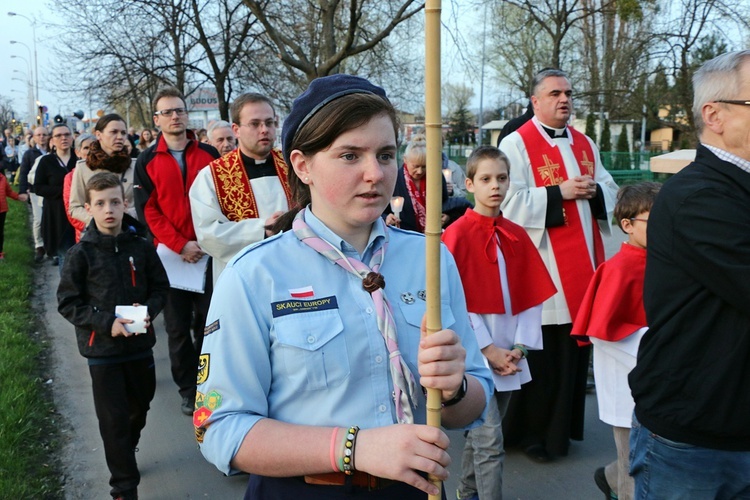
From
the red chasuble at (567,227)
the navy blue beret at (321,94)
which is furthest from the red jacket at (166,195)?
the navy blue beret at (321,94)

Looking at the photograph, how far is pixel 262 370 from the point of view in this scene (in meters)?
1.87

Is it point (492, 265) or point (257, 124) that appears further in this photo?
point (257, 124)

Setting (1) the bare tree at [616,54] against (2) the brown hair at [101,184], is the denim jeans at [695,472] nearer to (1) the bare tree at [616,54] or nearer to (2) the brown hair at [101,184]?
(2) the brown hair at [101,184]

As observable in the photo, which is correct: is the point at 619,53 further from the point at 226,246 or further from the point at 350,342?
the point at 350,342

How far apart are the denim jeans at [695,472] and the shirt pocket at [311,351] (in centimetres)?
128

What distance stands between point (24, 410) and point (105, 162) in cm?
233

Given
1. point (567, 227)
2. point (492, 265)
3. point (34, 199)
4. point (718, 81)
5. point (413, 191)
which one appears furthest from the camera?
point (34, 199)

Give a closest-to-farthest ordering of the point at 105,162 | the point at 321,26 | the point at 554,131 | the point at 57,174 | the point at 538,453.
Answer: the point at 538,453, the point at 554,131, the point at 105,162, the point at 57,174, the point at 321,26

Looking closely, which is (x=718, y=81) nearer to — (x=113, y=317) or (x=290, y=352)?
(x=290, y=352)

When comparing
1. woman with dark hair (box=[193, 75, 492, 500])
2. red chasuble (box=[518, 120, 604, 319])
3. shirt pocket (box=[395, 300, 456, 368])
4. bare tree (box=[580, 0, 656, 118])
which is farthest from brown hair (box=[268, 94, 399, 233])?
bare tree (box=[580, 0, 656, 118])

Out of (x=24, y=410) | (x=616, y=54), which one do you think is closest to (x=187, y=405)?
(x=24, y=410)

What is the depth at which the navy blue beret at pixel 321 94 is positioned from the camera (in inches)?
78.7

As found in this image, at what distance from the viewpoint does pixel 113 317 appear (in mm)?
4367

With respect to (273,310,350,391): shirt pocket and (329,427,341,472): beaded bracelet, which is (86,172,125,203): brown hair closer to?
(273,310,350,391): shirt pocket
